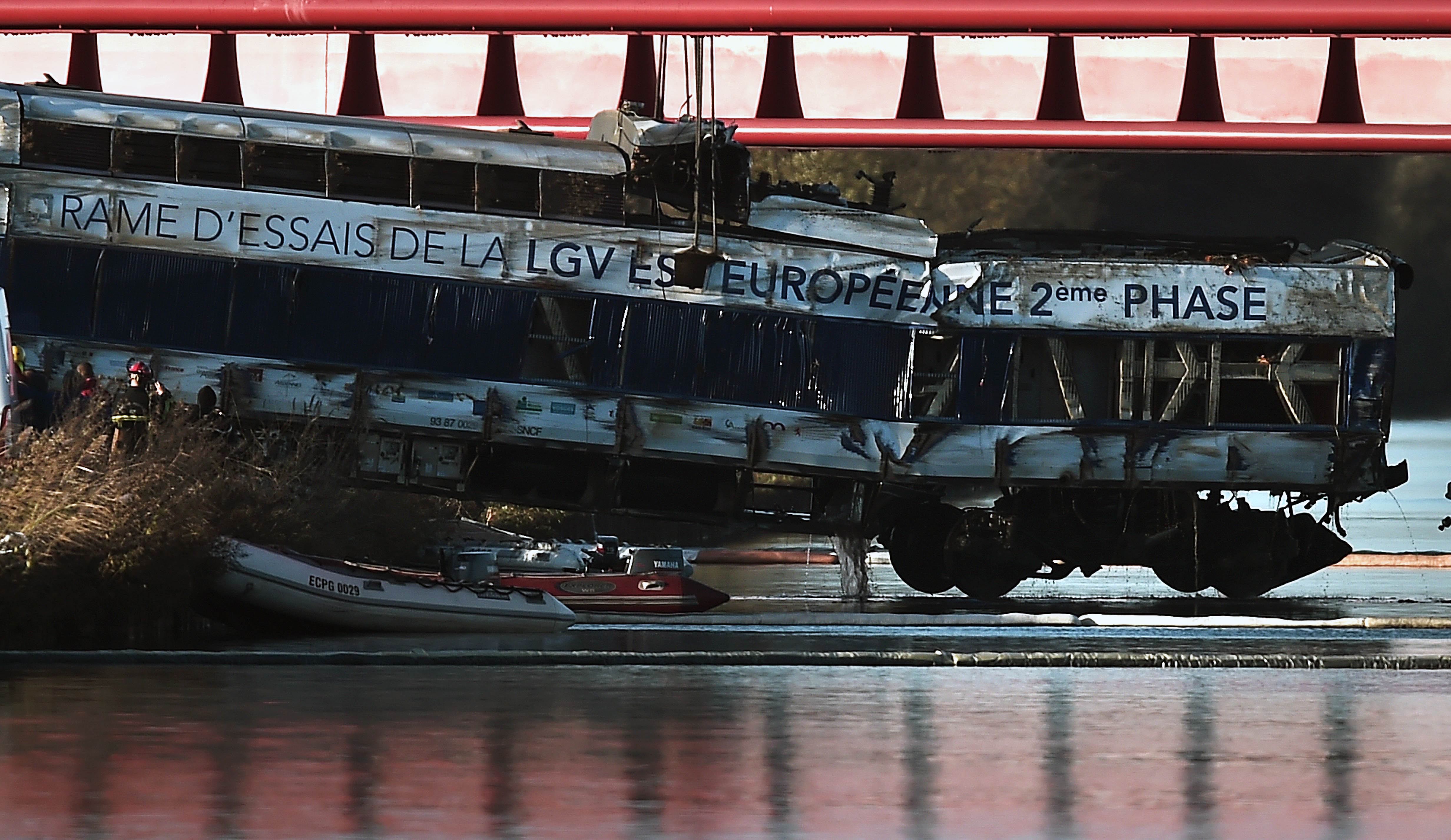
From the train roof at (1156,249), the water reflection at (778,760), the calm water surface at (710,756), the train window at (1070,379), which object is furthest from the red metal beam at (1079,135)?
the water reflection at (778,760)

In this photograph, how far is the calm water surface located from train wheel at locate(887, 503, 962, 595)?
1538 cm

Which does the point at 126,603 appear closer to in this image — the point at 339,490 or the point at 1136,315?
the point at 339,490

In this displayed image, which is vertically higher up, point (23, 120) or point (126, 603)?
point (23, 120)

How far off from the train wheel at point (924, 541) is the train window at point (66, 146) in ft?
37.3

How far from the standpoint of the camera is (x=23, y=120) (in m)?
28.9

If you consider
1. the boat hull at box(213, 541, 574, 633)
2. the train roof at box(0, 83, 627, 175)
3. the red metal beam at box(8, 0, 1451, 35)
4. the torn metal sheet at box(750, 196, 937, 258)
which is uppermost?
the red metal beam at box(8, 0, 1451, 35)

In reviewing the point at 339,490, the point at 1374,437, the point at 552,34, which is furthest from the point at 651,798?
the point at 552,34

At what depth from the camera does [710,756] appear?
1149cm

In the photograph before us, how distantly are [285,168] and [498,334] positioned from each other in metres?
3.31

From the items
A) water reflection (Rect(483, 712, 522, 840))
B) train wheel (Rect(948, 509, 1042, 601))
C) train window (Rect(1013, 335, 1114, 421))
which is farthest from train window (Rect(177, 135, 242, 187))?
water reflection (Rect(483, 712, 522, 840))

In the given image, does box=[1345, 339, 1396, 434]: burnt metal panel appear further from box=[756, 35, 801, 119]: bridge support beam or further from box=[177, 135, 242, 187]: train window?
box=[177, 135, 242, 187]: train window

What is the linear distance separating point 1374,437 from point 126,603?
18252mm

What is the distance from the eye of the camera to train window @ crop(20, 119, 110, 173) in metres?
29.0

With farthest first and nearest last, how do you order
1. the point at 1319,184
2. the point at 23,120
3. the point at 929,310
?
the point at 1319,184 < the point at 929,310 < the point at 23,120
